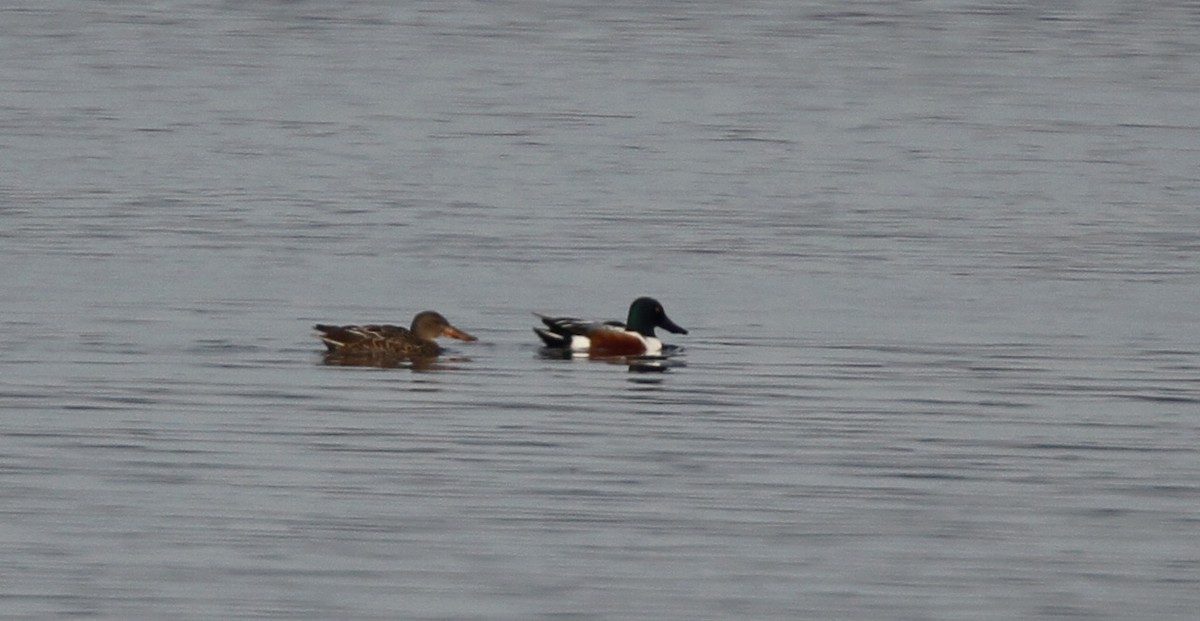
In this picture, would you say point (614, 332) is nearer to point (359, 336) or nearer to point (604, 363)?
point (604, 363)

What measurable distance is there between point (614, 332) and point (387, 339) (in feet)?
5.16

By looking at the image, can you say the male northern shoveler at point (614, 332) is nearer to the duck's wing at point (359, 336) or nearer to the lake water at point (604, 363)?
the lake water at point (604, 363)

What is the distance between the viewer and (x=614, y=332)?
15.8m

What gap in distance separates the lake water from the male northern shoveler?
226 millimetres

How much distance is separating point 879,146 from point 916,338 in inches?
472

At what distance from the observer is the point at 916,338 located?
15.9 metres

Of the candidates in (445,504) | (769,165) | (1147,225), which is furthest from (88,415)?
(769,165)

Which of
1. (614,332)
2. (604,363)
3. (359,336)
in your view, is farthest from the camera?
(614,332)

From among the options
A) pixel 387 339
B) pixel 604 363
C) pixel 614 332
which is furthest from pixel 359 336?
pixel 614 332

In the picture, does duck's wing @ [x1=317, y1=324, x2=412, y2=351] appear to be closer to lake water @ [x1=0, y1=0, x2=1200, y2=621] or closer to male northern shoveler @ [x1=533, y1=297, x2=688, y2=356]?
lake water @ [x1=0, y1=0, x2=1200, y2=621]

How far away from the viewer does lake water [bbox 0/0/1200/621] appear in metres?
9.88

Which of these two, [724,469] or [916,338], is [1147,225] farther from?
[724,469]

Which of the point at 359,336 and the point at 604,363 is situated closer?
the point at 359,336

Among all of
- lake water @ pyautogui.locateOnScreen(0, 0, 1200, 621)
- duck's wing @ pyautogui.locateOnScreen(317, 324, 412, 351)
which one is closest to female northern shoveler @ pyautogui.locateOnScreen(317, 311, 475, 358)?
duck's wing @ pyautogui.locateOnScreen(317, 324, 412, 351)
